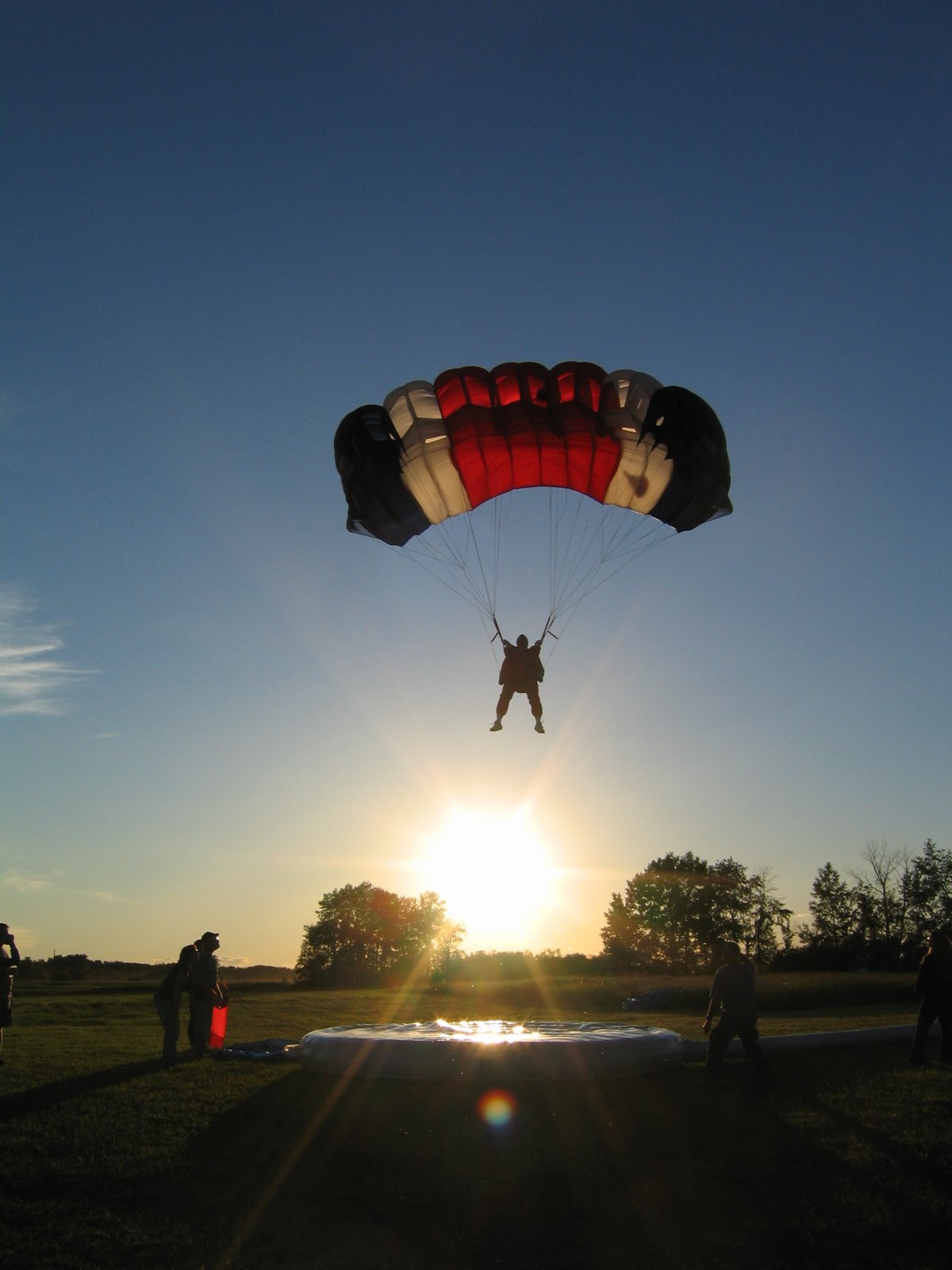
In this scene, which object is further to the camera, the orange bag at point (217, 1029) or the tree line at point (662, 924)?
the tree line at point (662, 924)

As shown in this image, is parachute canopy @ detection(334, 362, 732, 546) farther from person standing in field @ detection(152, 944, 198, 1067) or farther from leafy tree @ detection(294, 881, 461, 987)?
leafy tree @ detection(294, 881, 461, 987)

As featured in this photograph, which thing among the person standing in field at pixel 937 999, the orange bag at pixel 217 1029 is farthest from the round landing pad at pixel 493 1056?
the person standing in field at pixel 937 999

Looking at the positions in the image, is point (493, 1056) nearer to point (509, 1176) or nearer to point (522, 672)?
point (509, 1176)

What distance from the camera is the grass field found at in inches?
288

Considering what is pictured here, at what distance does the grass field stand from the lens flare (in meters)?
0.10

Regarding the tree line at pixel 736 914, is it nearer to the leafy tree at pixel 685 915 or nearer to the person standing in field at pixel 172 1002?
the leafy tree at pixel 685 915

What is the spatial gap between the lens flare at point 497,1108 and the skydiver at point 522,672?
20.1 ft

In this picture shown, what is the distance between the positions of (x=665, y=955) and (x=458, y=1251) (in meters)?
79.6

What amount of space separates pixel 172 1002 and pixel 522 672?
6.98 m

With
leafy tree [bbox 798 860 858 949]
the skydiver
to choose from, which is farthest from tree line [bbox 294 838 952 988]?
the skydiver

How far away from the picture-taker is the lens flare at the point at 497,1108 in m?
9.62

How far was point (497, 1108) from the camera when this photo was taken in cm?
997

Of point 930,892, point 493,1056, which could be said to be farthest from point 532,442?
point 930,892

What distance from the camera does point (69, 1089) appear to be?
35.9 feet
